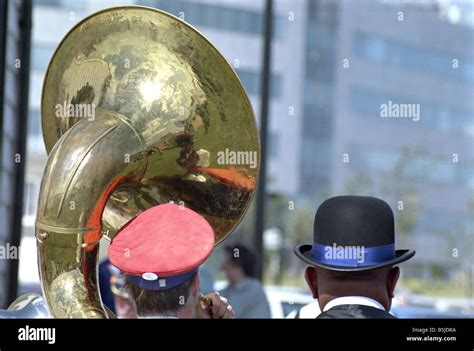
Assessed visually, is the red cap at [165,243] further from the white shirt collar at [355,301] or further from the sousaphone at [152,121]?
the white shirt collar at [355,301]

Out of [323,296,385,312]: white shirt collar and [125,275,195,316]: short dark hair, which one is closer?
[323,296,385,312]: white shirt collar

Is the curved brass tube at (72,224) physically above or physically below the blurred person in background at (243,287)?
above

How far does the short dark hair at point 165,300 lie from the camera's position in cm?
173

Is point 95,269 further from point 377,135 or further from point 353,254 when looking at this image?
point 377,135

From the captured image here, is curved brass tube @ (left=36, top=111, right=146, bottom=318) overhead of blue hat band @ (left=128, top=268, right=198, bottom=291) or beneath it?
overhead

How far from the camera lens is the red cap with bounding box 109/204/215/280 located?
5.51 feet

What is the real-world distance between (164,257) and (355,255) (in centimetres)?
37

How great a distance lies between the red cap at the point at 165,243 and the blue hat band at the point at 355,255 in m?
0.23

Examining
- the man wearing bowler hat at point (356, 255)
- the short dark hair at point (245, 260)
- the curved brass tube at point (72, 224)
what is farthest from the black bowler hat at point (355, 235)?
the short dark hair at point (245, 260)

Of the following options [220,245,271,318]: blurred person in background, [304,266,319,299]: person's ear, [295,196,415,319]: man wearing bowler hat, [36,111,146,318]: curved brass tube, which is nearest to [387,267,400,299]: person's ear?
[295,196,415,319]: man wearing bowler hat

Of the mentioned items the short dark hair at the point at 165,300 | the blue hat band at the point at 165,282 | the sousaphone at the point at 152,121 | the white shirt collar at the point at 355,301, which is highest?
the sousaphone at the point at 152,121

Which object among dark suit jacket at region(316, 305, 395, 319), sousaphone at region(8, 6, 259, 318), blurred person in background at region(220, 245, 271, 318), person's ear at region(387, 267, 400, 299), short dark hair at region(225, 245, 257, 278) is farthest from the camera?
short dark hair at region(225, 245, 257, 278)

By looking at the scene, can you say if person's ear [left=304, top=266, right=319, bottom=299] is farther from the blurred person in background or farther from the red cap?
the blurred person in background

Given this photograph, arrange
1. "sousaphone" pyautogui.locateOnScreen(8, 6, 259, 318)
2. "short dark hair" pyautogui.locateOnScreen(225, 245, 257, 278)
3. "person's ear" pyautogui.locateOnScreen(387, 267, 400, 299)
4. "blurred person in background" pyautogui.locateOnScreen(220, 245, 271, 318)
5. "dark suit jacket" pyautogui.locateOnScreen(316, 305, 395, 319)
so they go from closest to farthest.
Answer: "dark suit jacket" pyautogui.locateOnScreen(316, 305, 395, 319)
"person's ear" pyautogui.locateOnScreen(387, 267, 400, 299)
"sousaphone" pyautogui.locateOnScreen(8, 6, 259, 318)
"blurred person in background" pyautogui.locateOnScreen(220, 245, 271, 318)
"short dark hair" pyautogui.locateOnScreen(225, 245, 257, 278)
